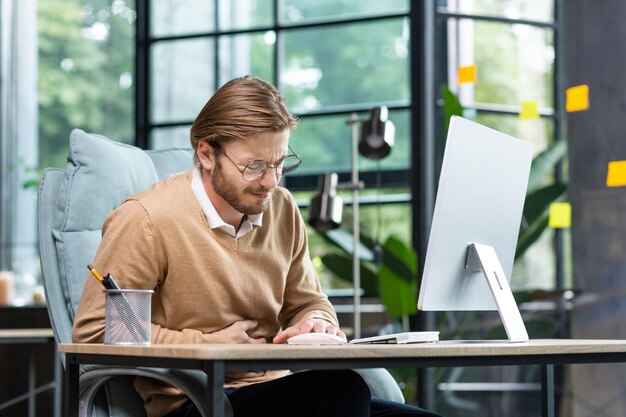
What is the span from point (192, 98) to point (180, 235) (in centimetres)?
342

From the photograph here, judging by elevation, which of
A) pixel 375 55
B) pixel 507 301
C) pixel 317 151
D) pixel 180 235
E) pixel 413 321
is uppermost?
pixel 375 55

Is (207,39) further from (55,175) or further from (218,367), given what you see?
(218,367)

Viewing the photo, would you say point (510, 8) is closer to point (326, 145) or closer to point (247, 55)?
point (326, 145)

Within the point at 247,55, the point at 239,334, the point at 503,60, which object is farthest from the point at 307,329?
the point at 247,55

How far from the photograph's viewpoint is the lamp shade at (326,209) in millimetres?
3904

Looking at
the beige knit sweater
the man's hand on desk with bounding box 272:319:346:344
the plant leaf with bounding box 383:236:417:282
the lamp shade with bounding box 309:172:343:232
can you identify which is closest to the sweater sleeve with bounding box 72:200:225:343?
the beige knit sweater

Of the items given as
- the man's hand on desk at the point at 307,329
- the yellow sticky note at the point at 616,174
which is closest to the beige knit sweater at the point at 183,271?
the man's hand on desk at the point at 307,329

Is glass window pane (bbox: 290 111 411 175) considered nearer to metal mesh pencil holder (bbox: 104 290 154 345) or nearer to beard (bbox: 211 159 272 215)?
beard (bbox: 211 159 272 215)

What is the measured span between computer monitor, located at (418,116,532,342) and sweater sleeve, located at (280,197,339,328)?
40 centimetres

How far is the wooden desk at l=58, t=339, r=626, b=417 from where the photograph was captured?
133 centimetres

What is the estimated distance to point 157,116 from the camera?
208 inches

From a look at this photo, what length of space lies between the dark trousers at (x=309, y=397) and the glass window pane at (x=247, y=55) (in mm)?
3320

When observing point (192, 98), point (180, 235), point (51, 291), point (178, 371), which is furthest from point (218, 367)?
point (192, 98)

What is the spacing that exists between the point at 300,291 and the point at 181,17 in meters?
3.42
